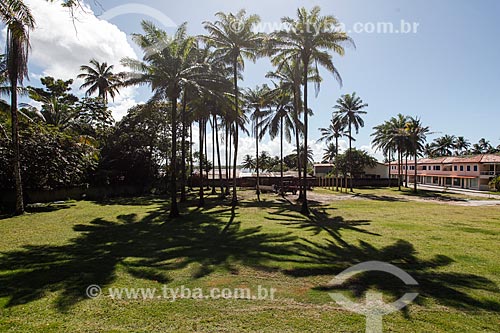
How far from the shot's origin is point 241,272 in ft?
22.5

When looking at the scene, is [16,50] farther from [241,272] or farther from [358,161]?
[358,161]

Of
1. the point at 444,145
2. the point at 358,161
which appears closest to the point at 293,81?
the point at 358,161

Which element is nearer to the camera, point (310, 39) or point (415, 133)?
point (310, 39)

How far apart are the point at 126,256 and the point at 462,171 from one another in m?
59.7

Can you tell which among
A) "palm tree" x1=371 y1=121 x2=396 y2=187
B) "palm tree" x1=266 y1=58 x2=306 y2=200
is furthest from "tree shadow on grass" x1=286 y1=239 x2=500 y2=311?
"palm tree" x1=371 y1=121 x2=396 y2=187

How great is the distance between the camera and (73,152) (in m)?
19.8

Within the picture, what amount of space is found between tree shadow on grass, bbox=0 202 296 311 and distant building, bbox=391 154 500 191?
5036 centimetres

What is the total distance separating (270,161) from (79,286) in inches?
2975

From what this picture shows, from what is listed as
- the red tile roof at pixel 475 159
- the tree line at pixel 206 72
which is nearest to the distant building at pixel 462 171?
the red tile roof at pixel 475 159

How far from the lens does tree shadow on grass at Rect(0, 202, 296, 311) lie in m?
5.93

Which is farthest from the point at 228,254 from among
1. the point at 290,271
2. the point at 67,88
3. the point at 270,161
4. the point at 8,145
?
the point at 270,161

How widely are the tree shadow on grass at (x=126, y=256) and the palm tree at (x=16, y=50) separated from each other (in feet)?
21.4

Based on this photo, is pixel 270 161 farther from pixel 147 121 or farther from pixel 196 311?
pixel 196 311

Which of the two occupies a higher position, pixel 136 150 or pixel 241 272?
pixel 136 150
